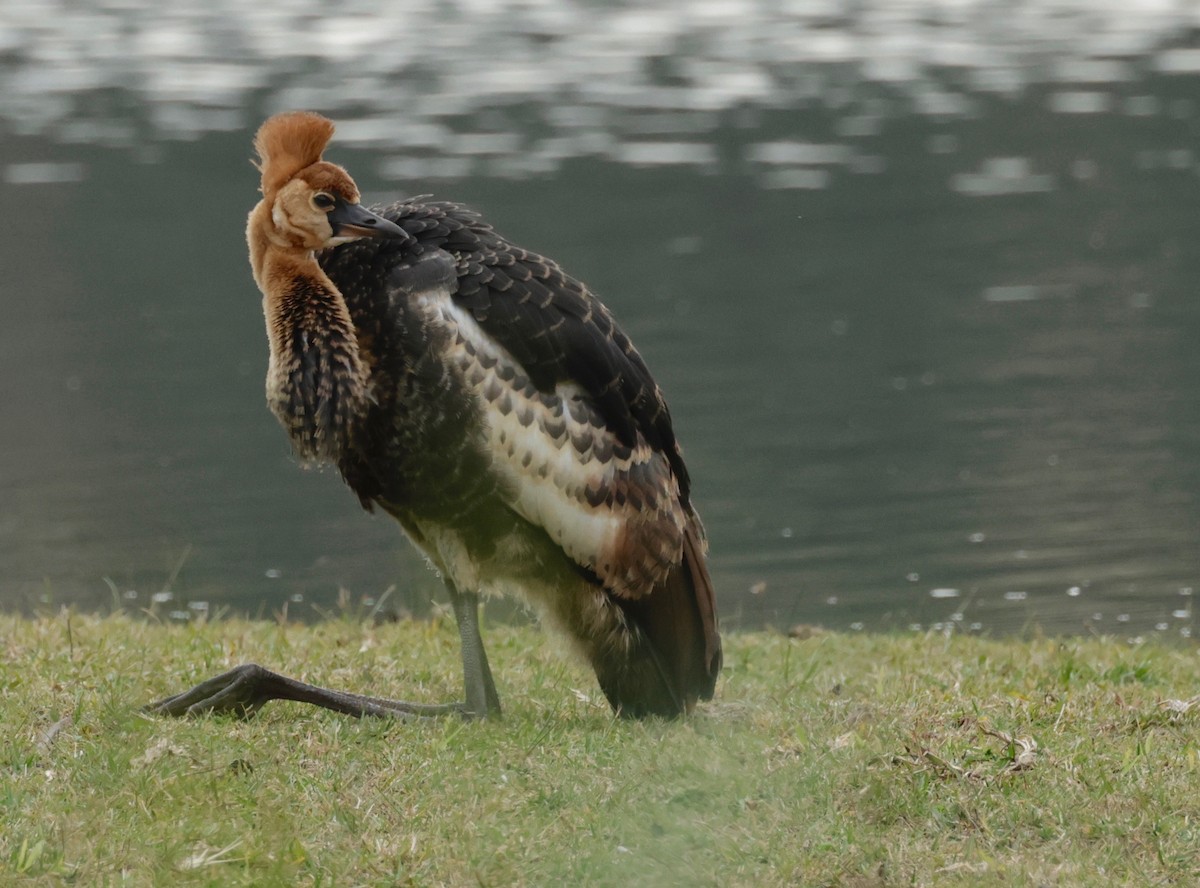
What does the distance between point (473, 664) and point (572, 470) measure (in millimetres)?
762

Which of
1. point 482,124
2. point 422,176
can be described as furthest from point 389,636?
point 482,124

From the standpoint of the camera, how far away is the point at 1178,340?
1872 cm

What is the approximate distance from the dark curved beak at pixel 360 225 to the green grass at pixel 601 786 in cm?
160

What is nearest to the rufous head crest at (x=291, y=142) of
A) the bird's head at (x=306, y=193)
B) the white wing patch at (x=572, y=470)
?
the bird's head at (x=306, y=193)

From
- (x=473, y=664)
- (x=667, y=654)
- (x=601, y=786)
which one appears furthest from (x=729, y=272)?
(x=601, y=786)

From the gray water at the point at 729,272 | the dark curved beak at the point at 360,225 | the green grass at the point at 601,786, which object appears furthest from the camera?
the gray water at the point at 729,272

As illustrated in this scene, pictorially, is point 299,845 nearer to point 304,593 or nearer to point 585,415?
point 585,415

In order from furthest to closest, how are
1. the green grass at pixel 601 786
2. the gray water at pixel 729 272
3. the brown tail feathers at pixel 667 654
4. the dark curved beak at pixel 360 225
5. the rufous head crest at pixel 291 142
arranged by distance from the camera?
the gray water at pixel 729 272 → the brown tail feathers at pixel 667 654 → the rufous head crest at pixel 291 142 → the dark curved beak at pixel 360 225 → the green grass at pixel 601 786

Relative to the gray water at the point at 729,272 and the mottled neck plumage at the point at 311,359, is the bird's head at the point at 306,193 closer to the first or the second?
the mottled neck plumage at the point at 311,359

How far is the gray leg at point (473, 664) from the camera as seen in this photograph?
6.59 metres

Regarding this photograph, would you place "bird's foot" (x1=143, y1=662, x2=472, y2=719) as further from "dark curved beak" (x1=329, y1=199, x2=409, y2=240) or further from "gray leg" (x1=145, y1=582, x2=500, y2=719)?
"dark curved beak" (x1=329, y1=199, x2=409, y2=240)

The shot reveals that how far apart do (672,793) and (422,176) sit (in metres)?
19.6

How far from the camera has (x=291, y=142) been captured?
6.52m

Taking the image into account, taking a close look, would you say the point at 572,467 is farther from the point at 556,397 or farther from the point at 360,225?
the point at 360,225
